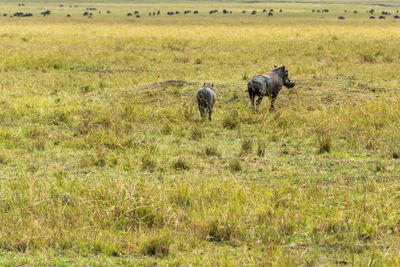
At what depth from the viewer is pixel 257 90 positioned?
34.3ft

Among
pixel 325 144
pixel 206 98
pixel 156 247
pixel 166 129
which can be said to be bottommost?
pixel 166 129

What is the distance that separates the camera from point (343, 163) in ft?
24.0

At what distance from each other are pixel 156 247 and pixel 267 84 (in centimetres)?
668

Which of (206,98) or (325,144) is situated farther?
(206,98)

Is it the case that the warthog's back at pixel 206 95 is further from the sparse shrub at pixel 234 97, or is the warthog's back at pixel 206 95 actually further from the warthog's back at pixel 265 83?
the sparse shrub at pixel 234 97

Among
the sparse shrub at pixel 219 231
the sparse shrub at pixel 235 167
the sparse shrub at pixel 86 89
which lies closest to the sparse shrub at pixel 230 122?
the sparse shrub at pixel 235 167

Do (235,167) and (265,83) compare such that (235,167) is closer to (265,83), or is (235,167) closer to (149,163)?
(149,163)

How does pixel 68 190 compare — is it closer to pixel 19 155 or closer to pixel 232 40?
pixel 19 155

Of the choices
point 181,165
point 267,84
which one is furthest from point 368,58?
point 181,165

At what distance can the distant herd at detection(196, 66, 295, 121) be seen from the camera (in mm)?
9820

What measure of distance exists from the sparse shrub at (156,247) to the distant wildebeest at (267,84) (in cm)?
625

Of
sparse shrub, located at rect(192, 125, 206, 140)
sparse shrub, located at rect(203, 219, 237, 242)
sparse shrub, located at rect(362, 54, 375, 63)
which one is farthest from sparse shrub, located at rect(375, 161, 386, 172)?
sparse shrub, located at rect(362, 54, 375, 63)

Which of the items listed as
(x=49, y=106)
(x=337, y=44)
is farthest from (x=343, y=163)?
(x=337, y=44)

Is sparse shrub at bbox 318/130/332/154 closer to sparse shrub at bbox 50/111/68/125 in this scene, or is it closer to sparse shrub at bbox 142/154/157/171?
sparse shrub at bbox 142/154/157/171
